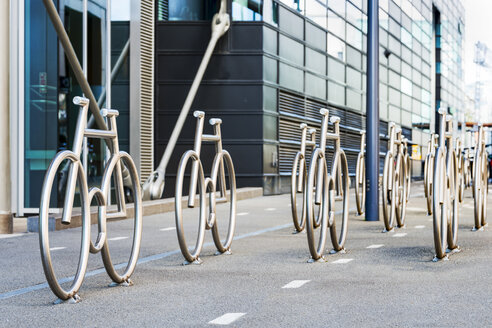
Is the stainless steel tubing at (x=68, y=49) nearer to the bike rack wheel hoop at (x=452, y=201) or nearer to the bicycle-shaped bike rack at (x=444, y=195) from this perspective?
the bicycle-shaped bike rack at (x=444, y=195)

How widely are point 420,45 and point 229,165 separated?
3683 cm

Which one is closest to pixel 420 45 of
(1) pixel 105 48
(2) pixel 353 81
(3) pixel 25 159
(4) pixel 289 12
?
(2) pixel 353 81

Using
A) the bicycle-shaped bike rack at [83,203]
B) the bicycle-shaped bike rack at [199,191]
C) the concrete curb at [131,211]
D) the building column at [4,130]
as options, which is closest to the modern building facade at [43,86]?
the building column at [4,130]

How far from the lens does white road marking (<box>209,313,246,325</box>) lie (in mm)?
4499

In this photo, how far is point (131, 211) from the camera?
1295 cm

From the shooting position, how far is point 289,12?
23766 mm

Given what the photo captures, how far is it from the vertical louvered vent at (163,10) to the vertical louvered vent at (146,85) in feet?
10.1

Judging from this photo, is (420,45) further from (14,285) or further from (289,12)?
(14,285)

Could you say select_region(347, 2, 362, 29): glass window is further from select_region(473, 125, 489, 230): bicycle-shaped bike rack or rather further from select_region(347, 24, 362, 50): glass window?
select_region(473, 125, 489, 230): bicycle-shaped bike rack

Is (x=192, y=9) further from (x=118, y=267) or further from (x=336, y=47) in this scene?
(x=118, y=267)

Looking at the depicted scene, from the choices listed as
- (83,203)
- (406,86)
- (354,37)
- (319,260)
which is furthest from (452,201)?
(406,86)

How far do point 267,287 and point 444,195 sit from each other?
2026 mm

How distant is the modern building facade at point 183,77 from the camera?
12.7m

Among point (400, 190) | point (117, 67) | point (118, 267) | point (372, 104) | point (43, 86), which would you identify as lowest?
point (118, 267)
